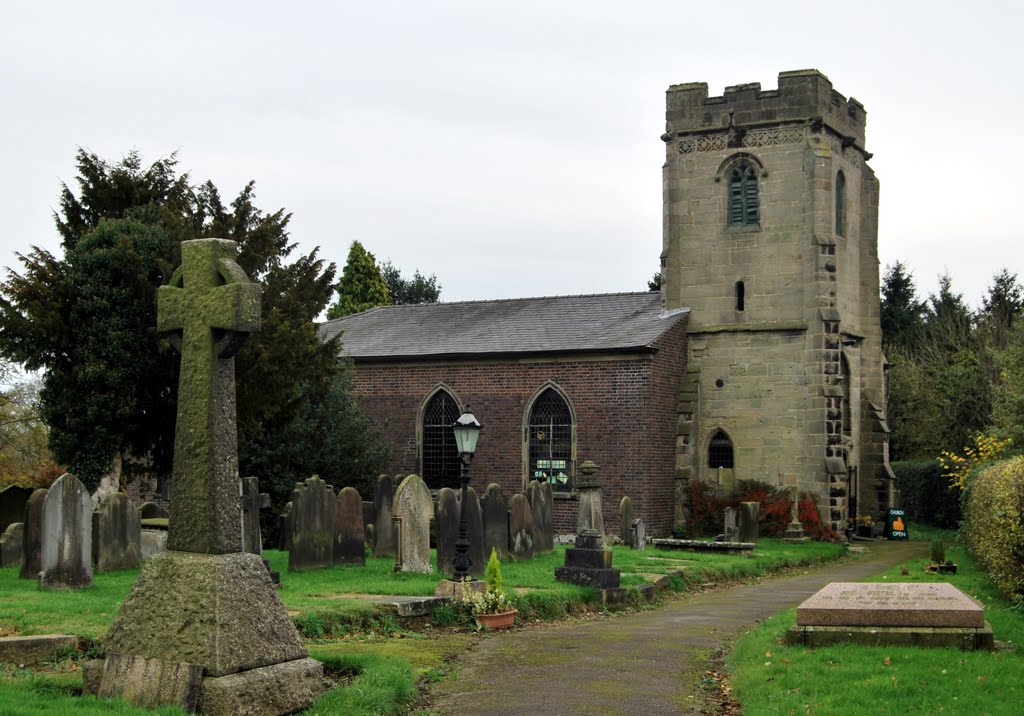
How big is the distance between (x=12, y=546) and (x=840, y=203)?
2447 cm

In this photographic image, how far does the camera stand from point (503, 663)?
37.9 ft

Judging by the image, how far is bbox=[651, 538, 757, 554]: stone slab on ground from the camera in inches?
993

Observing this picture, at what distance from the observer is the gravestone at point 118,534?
1538 cm

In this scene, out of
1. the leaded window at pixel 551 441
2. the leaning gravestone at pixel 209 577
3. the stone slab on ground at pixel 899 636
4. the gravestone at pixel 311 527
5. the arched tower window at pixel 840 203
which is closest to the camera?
the leaning gravestone at pixel 209 577

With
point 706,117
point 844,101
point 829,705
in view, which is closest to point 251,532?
point 829,705

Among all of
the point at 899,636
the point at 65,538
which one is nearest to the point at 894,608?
the point at 899,636

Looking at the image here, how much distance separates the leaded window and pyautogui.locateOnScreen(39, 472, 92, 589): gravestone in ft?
57.1

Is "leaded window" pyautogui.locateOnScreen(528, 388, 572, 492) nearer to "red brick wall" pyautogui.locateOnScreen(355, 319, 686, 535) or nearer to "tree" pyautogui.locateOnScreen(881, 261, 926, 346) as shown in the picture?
"red brick wall" pyautogui.locateOnScreen(355, 319, 686, 535)

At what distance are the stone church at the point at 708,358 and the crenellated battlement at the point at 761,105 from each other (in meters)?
0.05

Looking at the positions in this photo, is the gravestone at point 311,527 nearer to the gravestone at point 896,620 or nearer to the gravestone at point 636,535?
the gravestone at point 896,620

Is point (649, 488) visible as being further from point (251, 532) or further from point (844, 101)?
point (251, 532)

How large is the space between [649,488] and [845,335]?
7.85m

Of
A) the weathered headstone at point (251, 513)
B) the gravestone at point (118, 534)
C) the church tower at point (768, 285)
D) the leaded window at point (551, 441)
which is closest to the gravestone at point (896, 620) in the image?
the weathered headstone at point (251, 513)

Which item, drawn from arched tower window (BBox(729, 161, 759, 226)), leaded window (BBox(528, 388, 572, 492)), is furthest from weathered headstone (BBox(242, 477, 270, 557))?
arched tower window (BBox(729, 161, 759, 226))
